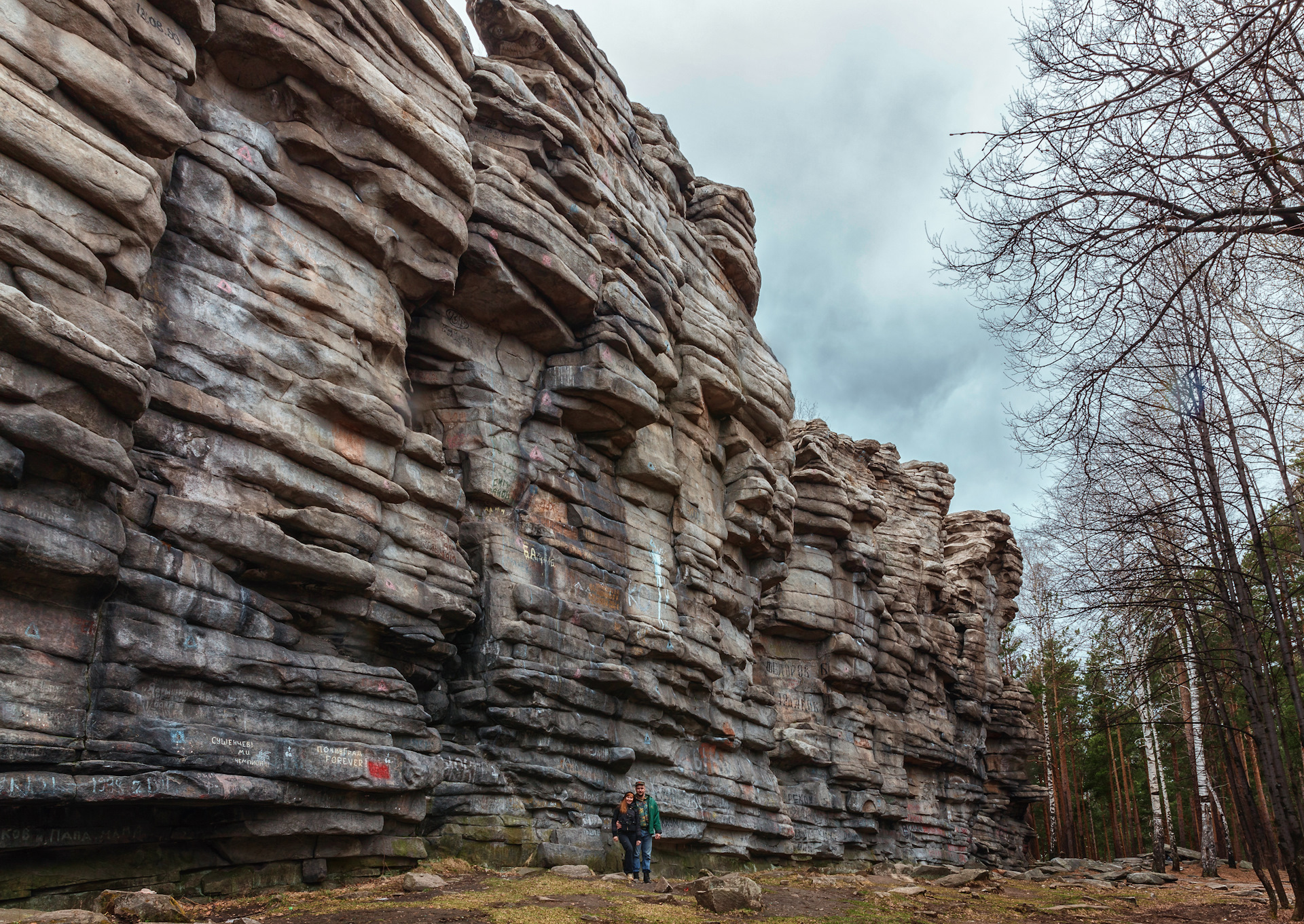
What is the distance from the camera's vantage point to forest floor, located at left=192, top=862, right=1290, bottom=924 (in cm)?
998

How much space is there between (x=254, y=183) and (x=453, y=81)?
5.43 m

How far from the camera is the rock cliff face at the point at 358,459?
31.8ft

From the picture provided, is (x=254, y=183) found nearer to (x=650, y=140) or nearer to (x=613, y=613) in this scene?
(x=613, y=613)

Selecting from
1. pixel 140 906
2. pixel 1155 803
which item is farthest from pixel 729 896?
pixel 1155 803

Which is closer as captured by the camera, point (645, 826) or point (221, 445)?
point (221, 445)

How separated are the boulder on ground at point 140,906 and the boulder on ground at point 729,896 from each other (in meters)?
6.29

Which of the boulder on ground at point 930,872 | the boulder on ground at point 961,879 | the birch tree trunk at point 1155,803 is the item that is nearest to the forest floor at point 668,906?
the boulder on ground at point 961,879

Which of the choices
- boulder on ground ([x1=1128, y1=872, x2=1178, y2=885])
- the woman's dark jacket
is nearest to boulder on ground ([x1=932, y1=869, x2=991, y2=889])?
boulder on ground ([x1=1128, y1=872, x2=1178, y2=885])

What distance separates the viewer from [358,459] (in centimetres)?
1404

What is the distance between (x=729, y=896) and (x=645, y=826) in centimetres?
401

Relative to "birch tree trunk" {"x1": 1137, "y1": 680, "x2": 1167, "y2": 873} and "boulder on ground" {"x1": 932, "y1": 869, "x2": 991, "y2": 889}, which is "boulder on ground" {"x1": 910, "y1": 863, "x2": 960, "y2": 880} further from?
"birch tree trunk" {"x1": 1137, "y1": 680, "x2": 1167, "y2": 873}

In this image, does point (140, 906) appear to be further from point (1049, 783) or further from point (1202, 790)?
point (1049, 783)

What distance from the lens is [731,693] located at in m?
24.0


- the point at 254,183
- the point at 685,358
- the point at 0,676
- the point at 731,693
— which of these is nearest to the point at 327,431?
the point at 254,183
